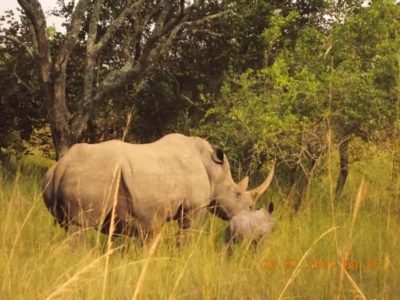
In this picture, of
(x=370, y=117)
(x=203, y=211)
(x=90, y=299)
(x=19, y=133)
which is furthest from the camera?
(x=19, y=133)

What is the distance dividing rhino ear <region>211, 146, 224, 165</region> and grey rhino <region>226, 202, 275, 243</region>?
74 centimetres

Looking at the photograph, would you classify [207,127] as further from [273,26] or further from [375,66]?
[375,66]

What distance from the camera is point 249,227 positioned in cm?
505

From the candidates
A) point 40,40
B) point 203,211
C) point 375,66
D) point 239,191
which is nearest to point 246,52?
point 375,66

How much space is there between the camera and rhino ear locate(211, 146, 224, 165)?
575 cm

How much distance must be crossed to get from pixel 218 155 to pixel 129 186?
4.52 ft

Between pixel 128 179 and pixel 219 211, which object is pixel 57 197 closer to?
A: pixel 128 179

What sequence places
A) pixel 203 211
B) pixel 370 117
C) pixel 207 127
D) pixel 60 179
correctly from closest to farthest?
pixel 60 179
pixel 203 211
pixel 370 117
pixel 207 127

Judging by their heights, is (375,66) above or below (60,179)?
above

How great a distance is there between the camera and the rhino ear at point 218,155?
18.9 ft

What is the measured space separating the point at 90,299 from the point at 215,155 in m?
2.91

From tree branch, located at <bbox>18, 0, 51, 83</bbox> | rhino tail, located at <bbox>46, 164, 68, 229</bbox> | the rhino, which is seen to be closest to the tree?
tree branch, located at <bbox>18, 0, 51, 83</bbox>

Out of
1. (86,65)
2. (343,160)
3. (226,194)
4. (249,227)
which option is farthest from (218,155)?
(86,65)

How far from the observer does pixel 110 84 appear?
8.34 meters
